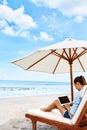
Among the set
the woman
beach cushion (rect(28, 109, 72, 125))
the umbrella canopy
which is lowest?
beach cushion (rect(28, 109, 72, 125))

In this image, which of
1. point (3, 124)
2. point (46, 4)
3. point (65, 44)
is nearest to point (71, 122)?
point (65, 44)

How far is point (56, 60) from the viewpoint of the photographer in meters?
7.42

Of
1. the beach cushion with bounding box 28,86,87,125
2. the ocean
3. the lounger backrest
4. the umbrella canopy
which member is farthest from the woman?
the ocean

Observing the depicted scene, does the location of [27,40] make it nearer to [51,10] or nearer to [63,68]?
[51,10]

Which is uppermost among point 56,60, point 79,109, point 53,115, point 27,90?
point 56,60

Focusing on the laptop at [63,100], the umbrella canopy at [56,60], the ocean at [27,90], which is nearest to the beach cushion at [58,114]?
the laptop at [63,100]

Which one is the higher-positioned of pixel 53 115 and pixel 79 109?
pixel 79 109

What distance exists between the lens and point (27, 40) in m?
52.3

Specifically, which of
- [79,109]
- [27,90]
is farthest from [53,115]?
[27,90]

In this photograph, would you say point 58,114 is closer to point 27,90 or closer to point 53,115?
point 53,115

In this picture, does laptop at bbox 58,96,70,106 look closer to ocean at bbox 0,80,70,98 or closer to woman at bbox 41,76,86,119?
woman at bbox 41,76,86,119

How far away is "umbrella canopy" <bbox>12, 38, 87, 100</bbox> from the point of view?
645 centimetres

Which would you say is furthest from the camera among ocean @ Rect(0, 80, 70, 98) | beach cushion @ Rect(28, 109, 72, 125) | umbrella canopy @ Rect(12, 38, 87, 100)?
ocean @ Rect(0, 80, 70, 98)

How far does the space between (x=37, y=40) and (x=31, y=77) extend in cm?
676
